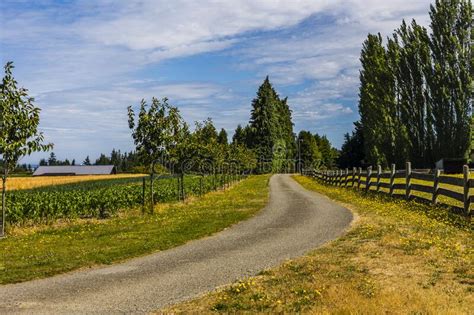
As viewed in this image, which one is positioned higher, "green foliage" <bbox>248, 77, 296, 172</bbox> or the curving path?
"green foliage" <bbox>248, 77, 296, 172</bbox>

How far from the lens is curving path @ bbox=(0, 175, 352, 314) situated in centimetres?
702

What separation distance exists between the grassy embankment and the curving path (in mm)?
618

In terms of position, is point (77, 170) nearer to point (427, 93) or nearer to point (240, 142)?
point (240, 142)

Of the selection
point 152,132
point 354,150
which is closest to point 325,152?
point 354,150

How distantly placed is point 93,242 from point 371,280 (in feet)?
27.0

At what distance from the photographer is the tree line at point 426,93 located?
1863 inches

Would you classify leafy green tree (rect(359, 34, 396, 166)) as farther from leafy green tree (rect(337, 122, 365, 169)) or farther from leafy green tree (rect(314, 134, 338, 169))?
leafy green tree (rect(314, 134, 338, 169))

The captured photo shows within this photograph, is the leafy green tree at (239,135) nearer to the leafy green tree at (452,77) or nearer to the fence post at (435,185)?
the leafy green tree at (452,77)

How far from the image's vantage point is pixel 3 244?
13.4 metres

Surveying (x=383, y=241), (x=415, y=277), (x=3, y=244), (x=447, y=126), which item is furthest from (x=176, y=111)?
(x=447, y=126)

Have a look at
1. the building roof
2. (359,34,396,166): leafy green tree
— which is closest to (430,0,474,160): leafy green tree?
(359,34,396,166): leafy green tree

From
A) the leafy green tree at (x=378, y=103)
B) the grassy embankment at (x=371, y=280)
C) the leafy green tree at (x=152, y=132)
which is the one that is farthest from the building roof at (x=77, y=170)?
the grassy embankment at (x=371, y=280)

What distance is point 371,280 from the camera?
7.36 metres

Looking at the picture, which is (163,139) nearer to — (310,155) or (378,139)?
(378,139)
